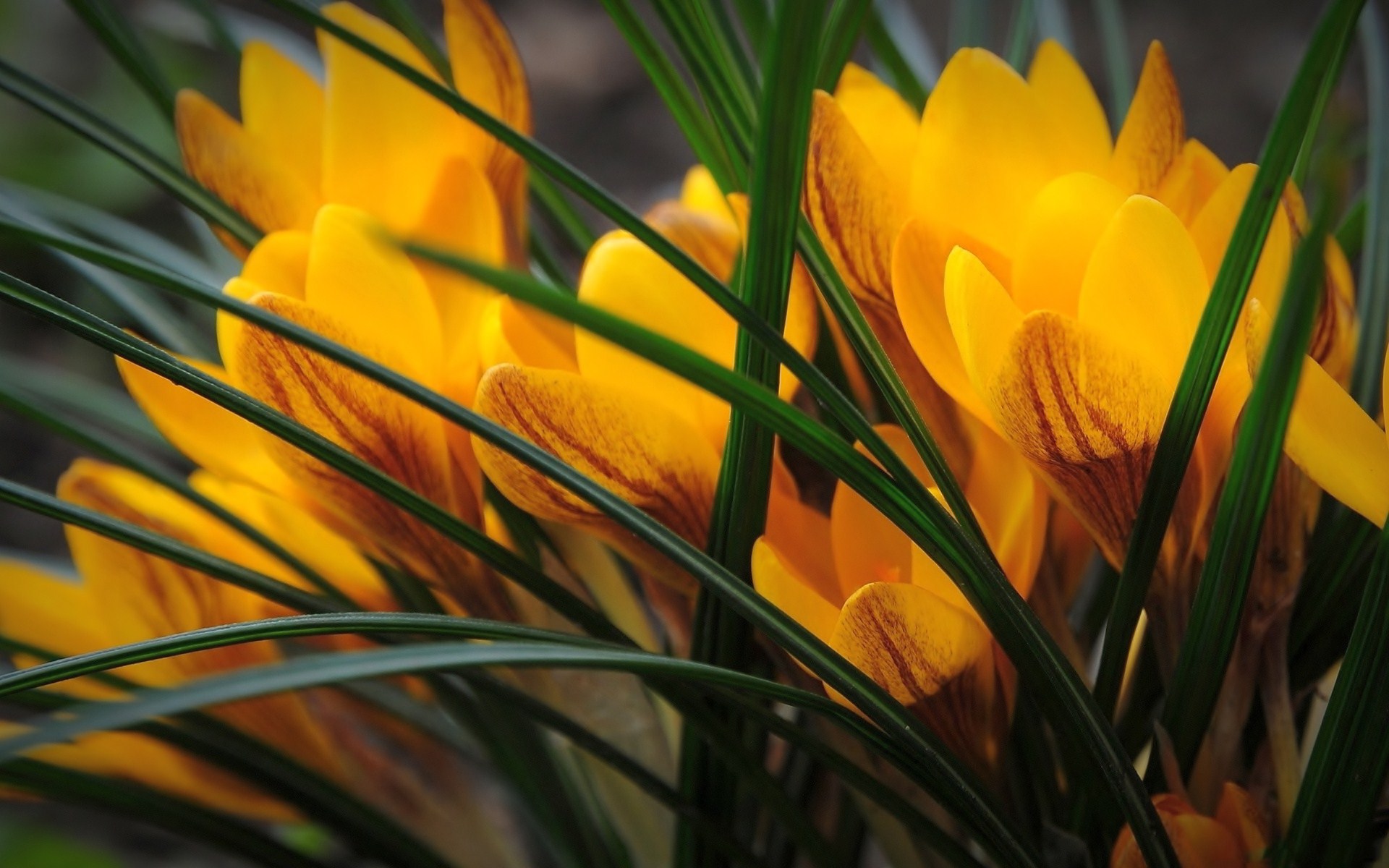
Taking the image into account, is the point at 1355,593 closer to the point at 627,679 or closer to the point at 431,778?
the point at 627,679

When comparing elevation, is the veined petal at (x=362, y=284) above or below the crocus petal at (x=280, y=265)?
below

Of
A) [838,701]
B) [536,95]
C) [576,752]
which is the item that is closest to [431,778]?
[576,752]

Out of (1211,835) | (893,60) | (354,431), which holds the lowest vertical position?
(1211,835)

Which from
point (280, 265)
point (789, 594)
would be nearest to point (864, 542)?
point (789, 594)

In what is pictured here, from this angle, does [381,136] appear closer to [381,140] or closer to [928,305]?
[381,140]

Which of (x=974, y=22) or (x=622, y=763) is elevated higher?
(x=974, y=22)

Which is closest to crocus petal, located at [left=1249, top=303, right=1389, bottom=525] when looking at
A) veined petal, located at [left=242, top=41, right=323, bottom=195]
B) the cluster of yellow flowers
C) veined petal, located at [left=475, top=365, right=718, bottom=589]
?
the cluster of yellow flowers

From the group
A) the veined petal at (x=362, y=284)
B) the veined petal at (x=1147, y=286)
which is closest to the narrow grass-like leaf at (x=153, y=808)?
the veined petal at (x=362, y=284)

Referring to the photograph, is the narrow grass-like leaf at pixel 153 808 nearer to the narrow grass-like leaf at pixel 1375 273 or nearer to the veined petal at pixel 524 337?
the veined petal at pixel 524 337
